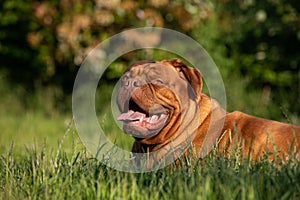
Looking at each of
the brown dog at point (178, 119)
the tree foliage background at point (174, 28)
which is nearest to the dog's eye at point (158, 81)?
the brown dog at point (178, 119)

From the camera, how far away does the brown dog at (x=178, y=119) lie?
16.8ft

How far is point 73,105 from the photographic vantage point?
39.2 feet

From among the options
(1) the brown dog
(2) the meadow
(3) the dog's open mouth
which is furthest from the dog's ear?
(2) the meadow

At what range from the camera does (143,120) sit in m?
5.23

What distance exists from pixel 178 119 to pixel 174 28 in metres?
6.70

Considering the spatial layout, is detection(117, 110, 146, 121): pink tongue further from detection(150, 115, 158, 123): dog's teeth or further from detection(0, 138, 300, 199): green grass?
detection(0, 138, 300, 199): green grass

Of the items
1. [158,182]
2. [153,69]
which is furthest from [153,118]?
[158,182]

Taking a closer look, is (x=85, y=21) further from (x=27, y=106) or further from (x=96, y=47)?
(x=27, y=106)

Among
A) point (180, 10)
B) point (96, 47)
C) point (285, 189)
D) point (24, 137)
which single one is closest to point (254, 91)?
point (180, 10)

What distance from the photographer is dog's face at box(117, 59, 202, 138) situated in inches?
204

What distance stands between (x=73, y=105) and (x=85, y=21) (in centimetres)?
165

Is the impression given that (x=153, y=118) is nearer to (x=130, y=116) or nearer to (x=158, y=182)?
(x=130, y=116)

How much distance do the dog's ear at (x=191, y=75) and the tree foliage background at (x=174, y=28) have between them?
4.33 metres

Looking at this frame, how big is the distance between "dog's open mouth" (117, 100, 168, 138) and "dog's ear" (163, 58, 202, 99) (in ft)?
1.05
